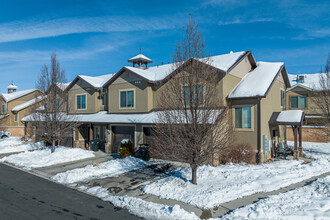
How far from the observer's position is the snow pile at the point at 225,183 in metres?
8.57

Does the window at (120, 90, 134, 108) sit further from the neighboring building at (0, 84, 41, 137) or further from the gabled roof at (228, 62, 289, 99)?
the neighboring building at (0, 84, 41, 137)

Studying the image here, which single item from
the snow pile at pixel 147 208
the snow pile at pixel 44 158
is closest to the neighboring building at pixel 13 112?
the snow pile at pixel 44 158

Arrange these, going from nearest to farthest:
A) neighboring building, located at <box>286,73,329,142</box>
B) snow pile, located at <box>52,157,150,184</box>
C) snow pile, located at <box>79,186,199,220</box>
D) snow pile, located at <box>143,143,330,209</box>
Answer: snow pile, located at <box>79,186,199,220</box> → snow pile, located at <box>143,143,330,209</box> → snow pile, located at <box>52,157,150,184</box> → neighboring building, located at <box>286,73,329,142</box>

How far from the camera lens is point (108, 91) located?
20.4 m

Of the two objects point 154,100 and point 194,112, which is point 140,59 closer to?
point 154,100

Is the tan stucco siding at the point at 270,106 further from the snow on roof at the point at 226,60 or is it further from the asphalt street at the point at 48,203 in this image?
the asphalt street at the point at 48,203

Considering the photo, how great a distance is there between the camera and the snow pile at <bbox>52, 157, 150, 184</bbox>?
11648mm

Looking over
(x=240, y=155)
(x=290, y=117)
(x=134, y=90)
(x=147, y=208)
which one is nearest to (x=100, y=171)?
(x=147, y=208)

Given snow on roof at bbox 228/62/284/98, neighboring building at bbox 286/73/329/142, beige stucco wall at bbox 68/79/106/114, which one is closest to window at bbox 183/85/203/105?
snow on roof at bbox 228/62/284/98

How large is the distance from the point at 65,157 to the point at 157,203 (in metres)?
10.9

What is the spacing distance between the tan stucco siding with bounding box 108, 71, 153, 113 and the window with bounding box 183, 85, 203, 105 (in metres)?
8.61

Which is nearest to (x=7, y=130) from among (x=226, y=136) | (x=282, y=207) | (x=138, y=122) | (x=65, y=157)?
(x=65, y=157)

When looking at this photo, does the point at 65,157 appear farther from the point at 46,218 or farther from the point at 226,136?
the point at 226,136

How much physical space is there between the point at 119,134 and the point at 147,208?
456 inches
